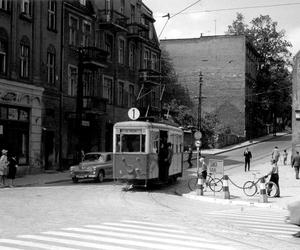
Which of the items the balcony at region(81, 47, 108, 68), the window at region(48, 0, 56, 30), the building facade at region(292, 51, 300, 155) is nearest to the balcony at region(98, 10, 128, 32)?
the balcony at region(81, 47, 108, 68)

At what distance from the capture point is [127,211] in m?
16.5

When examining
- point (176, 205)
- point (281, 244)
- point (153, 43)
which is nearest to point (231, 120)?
point (153, 43)

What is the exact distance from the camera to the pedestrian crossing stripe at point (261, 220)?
1332 cm

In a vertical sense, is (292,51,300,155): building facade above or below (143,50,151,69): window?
below

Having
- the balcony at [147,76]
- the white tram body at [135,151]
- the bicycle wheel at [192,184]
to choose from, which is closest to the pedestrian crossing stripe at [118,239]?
the white tram body at [135,151]


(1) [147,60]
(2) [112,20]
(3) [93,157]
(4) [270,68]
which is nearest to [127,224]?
(3) [93,157]

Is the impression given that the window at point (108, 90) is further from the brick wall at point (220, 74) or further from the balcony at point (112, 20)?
the brick wall at point (220, 74)

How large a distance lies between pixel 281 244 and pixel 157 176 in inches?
593

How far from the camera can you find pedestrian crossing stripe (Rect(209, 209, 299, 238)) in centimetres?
1332

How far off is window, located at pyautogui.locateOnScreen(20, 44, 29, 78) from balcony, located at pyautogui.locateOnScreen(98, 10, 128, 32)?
10.6m

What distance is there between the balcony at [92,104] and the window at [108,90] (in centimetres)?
338

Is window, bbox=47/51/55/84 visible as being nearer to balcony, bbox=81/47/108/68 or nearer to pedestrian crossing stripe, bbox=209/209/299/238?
balcony, bbox=81/47/108/68

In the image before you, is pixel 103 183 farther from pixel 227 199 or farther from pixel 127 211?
pixel 127 211

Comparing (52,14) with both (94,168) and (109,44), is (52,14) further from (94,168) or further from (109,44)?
(94,168)
